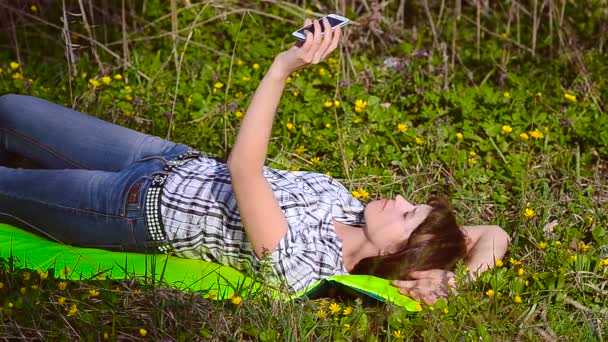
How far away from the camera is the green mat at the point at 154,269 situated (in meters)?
2.90

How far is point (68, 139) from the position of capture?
346cm

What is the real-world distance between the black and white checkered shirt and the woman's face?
12cm

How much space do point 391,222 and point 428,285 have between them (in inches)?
10.1

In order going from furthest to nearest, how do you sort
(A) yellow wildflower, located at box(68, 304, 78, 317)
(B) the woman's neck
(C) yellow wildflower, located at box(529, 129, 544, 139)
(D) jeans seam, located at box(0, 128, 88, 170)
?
(C) yellow wildflower, located at box(529, 129, 544, 139)
(D) jeans seam, located at box(0, 128, 88, 170)
(B) the woman's neck
(A) yellow wildflower, located at box(68, 304, 78, 317)

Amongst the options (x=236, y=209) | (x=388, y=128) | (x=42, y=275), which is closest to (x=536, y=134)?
(x=388, y=128)

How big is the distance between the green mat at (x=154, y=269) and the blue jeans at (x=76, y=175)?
45 mm

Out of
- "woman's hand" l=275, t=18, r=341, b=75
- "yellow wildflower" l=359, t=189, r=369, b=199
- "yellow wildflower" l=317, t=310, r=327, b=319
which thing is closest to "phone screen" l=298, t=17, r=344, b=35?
"woman's hand" l=275, t=18, r=341, b=75

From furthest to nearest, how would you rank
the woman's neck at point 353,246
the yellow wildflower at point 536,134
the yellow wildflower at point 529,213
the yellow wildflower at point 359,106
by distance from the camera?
the yellow wildflower at point 359,106, the yellow wildflower at point 536,134, the yellow wildflower at point 529,213, the woman's neck at point 353,246

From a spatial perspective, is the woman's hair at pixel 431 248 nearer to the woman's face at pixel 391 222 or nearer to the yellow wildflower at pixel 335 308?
the woman's face at pixel 391 222

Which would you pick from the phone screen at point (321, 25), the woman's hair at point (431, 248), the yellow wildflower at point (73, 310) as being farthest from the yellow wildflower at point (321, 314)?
the phone screen at point (321, 25)

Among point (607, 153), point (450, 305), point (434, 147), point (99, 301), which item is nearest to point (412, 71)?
point (434, 147)

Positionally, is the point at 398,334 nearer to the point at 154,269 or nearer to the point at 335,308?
the point at 335,308

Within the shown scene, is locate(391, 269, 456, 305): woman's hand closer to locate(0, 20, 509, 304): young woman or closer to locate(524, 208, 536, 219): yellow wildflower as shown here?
locate(0, 20, 509, 304): young woman

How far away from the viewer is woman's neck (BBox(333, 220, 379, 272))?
313 cm
